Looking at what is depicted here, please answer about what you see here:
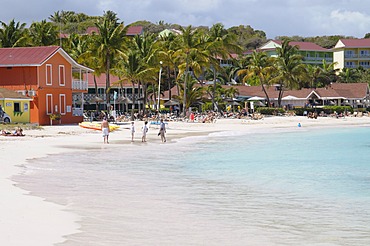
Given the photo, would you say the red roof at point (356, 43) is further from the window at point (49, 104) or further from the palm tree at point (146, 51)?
the window at point (49, 104)

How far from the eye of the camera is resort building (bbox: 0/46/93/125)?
38281mm

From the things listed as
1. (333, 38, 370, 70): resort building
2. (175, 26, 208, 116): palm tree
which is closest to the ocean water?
(175, 26, 208, 116): palm tree

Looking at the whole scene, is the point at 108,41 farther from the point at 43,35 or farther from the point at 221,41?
the point at 221,41

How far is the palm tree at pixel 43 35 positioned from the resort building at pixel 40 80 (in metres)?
15.9

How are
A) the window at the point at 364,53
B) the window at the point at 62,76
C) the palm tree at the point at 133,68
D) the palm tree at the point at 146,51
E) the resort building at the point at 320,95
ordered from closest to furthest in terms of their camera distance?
the window at the point at 62,76 < the palm tree at the point at 133,68 < the palm tree at the point at 146,51 < the resort building at the point at 320,95 < the window at the point at 364,53

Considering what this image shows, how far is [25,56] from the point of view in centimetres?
3909

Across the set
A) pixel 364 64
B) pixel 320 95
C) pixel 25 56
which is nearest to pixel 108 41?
pixel 25 56

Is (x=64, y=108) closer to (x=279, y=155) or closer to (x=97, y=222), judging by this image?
(x=279, y=155)

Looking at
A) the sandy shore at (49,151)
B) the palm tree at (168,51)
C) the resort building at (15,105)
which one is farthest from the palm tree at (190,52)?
the resort building at (15,105)

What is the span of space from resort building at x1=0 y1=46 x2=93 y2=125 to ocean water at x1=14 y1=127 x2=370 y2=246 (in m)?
12.9

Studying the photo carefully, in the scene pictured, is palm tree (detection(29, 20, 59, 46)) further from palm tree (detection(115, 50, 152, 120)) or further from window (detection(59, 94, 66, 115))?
window (detection(59, 94, 66, 115))

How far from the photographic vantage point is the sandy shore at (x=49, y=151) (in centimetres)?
909

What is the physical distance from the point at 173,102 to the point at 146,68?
7.21m

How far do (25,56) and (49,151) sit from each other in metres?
16.6
